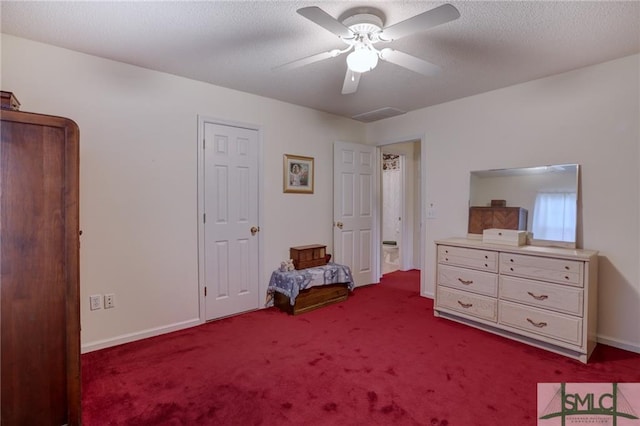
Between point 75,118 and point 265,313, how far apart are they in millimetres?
2388

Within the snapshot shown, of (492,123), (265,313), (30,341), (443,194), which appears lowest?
(265,313)

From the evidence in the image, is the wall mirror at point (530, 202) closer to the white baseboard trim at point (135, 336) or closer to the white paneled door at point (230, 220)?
the white paneled door at point (230, 220)

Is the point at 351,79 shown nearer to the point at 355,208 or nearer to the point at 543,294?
the point at 543,294

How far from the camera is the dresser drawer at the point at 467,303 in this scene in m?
2.87

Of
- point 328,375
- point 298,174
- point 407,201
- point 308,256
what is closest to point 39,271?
point 328,375

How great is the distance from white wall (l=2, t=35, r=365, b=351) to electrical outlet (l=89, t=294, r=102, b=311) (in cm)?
4

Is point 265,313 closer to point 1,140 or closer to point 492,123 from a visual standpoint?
point 1,140

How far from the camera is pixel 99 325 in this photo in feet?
8.54

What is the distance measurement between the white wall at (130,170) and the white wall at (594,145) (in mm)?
2509

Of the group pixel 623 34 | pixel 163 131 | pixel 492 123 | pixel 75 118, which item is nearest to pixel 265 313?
pixel 163 131

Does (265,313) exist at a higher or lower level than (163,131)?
lower

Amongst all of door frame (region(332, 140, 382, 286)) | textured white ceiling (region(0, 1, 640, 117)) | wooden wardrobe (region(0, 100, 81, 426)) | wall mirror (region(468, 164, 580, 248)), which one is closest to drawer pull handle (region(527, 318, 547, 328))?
wall mirror (region(468, 164, 580, 248))

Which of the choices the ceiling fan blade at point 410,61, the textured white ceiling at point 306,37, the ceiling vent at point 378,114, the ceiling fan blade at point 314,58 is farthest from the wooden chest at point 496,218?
the ceiling fan blade at point 314,58

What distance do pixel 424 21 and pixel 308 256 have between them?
2677mm
